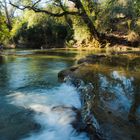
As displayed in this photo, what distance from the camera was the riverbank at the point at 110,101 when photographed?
4645mm

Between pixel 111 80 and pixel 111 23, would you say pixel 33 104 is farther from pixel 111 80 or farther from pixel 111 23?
pixel 111 23

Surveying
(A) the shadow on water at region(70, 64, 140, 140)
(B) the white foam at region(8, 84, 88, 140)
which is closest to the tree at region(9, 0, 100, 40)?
(A) the shadow on water at region(70, 64, 140, 140)

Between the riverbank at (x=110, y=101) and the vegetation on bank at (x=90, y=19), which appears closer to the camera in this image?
the riverbank at (x=110, y=101)

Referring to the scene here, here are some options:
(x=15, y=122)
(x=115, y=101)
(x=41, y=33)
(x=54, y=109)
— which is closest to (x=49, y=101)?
(x=54, y=109)

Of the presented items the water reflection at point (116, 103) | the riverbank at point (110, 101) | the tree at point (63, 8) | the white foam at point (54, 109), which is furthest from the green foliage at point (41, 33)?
the white foam at point (54, 109)

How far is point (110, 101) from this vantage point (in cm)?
638

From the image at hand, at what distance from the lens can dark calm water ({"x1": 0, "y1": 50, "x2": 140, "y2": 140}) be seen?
5223 millimetres

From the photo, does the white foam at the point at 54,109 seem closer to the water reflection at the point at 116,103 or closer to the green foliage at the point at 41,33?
the water reflection at the point at 116,103

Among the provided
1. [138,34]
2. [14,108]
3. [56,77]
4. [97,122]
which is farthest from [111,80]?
[138,34]

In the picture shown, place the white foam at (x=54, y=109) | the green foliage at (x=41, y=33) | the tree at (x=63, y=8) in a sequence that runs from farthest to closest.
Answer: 1. the green foliage at (x=41, y=33)
2. the tree at (x=63, y=8)
3. the white foam at (x=54, y=109)

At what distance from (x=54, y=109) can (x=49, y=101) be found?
2.81 ft

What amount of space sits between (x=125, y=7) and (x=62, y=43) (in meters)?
7.96

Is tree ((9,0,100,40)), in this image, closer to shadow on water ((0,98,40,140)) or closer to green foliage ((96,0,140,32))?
green foliage ((96,0,140,32))

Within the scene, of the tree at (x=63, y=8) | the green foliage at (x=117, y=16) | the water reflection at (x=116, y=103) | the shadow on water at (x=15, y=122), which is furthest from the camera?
the green foliage at (x=117, y=16)
